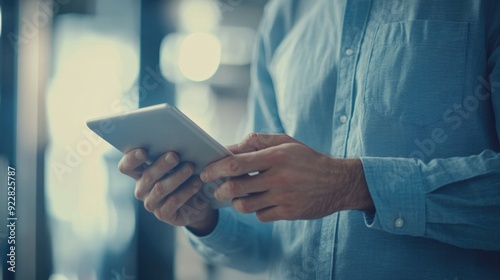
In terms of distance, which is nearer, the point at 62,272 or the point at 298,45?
the point at 298,45

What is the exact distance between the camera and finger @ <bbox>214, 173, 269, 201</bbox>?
631mm

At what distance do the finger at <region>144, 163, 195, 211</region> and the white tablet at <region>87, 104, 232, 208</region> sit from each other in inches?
0.5

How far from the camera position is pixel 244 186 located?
0.64 metres

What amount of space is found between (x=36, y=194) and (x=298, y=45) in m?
0.72

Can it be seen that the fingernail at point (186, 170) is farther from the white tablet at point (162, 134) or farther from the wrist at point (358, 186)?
the wrist at point (358, 186)

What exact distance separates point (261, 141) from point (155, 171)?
0.17 m

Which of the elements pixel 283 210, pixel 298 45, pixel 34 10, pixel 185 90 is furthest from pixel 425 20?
pixel 185 90

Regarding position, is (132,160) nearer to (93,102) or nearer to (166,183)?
(166,183)

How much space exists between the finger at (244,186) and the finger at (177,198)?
0.10 metres

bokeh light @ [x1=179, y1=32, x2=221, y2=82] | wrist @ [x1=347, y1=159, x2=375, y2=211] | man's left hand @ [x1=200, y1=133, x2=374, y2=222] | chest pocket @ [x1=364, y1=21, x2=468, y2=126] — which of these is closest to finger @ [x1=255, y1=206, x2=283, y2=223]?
man's left hand @ [x1=200, y1=133, x2=374, y2=222]

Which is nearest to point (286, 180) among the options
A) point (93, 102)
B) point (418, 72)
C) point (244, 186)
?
point (244, 186)

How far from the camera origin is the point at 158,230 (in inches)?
68.7

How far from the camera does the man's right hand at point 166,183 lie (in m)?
0.70

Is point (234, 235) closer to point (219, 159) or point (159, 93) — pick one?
point (219, 159)
